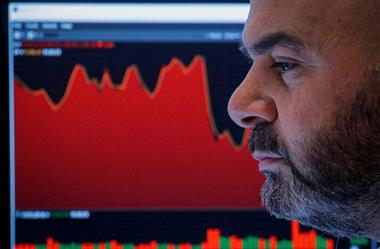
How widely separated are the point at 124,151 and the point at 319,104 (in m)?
0.50

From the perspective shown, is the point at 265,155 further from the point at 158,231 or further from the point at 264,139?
the point at 158,231

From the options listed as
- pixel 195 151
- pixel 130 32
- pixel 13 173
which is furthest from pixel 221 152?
pixel 13 173

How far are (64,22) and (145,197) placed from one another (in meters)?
0.35

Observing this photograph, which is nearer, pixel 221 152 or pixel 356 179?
pixel 356 179

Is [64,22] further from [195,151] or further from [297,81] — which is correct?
[297,81]

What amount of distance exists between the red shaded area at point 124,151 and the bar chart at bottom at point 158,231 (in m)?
0.02

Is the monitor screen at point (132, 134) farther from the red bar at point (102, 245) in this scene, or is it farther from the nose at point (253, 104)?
the nose at point (253, 104)

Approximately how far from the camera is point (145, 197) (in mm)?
1206

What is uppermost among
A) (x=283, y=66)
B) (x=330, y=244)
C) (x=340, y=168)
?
(x=283, y=66)

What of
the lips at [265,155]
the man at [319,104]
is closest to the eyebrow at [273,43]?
the man at [319,104]

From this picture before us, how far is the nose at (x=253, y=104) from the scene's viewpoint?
82 centimetres

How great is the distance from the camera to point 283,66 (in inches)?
32.4

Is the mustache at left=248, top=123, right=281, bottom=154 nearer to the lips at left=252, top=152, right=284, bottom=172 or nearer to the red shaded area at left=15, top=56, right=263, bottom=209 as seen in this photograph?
the lips at left=252, top=152, right=284, bottom=172

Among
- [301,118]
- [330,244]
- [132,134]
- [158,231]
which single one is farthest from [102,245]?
[301,118]
